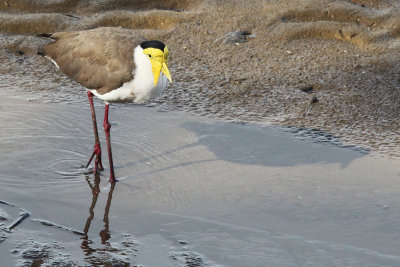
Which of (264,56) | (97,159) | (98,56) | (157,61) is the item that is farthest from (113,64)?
(264,56)

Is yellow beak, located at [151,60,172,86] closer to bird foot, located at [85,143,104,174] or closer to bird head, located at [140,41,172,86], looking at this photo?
bird head, located at [140,41,172,86]

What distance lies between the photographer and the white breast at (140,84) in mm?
5230

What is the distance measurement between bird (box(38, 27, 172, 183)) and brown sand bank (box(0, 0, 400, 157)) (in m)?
1.42

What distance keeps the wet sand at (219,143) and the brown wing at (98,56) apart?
773 millimetres

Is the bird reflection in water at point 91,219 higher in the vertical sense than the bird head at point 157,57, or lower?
lower

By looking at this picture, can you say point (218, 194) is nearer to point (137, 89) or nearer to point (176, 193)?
point (176, 193)

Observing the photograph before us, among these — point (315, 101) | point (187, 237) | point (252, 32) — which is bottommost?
point (187, 237)

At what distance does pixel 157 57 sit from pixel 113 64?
50cm

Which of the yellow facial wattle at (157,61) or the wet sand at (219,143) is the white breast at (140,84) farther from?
the wet sand at (219,143)

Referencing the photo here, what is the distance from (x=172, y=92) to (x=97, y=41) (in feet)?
5.81

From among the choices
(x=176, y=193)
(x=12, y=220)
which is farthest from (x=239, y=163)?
(x=12, y=220)

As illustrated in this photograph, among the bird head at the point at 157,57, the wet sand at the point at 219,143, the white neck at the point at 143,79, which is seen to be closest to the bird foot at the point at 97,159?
the wet sand at the point at 219,143

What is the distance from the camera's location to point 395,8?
28.9 feet

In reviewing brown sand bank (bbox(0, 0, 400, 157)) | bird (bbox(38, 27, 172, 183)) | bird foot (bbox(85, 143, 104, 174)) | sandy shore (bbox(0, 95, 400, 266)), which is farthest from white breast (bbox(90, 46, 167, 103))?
brown sand bank (bbox(0, 0, 400, 157))
